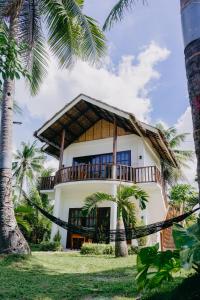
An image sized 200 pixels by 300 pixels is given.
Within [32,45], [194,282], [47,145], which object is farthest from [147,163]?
[194,282]

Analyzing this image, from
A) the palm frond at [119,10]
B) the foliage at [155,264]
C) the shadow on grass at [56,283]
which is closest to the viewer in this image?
the foliage at [155,264]

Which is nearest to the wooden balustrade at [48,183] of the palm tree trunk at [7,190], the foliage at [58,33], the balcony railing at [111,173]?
the balcony railing at [111,173]

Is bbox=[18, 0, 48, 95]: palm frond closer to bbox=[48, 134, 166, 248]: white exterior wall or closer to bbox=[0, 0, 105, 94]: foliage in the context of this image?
bbox=[0, 0, 105, 94]: foliage

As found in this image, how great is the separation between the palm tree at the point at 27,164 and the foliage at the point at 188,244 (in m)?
22.9

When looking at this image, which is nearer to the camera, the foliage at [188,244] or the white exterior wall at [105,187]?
the foliage at [188,244]

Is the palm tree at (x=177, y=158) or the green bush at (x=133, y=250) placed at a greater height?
the palm tree at (x=177, y=158)

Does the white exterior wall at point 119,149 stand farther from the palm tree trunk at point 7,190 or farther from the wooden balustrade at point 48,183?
the palm tree trunk at point 7,190

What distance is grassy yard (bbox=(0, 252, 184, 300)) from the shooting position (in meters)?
4.06

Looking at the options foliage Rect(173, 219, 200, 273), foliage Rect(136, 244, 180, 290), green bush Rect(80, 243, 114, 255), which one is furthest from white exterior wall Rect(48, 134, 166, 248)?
foliage Rect(173, 219, 200, 273)

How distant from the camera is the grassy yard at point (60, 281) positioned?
4059mm

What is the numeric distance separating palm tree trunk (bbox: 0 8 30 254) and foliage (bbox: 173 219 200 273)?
4940 mm

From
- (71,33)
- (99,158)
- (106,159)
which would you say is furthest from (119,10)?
(99,158)

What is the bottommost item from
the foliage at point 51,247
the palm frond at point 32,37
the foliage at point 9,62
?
the foliage at point 51,247

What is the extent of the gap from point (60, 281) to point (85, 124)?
10824 mm
